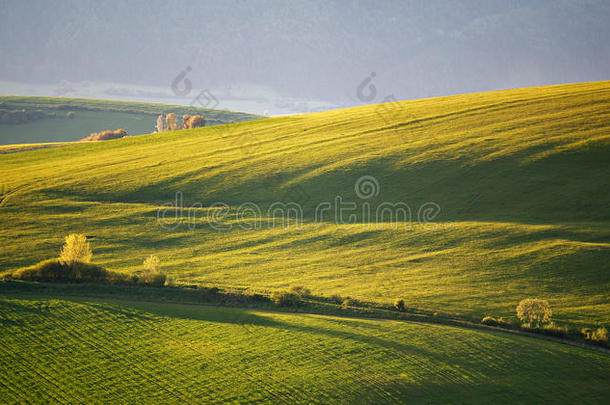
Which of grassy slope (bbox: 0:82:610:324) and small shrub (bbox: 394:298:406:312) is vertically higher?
grassy slope (bbox: 0:82:610:324)

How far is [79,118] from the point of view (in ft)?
473

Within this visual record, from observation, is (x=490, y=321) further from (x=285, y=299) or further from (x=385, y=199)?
(x=385, y=199)

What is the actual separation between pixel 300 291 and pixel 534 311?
15358 mm

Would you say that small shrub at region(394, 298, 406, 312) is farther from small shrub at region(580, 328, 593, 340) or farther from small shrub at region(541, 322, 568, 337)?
small shrub at region(580, 328, 593, 340)

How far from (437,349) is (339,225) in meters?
21.8

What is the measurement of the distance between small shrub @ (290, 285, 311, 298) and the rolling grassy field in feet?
368

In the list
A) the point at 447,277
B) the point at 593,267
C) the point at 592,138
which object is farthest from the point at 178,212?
the point at 592,138

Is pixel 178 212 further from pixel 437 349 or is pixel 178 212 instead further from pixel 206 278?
pixel 437 349

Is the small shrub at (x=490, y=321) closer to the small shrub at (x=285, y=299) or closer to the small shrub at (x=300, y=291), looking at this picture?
the small shrub at (x=300, y=291)

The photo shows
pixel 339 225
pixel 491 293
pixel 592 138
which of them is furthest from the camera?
pixel 592 138

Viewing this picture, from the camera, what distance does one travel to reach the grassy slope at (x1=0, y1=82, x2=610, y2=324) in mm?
36156

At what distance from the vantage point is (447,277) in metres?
36.5

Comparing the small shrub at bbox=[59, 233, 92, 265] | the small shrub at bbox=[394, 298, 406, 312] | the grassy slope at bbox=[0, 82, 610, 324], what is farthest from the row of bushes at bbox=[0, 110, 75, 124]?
the small shrub at bbox=[394, 298, 406, 312]

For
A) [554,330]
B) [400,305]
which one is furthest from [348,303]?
[554,330]
